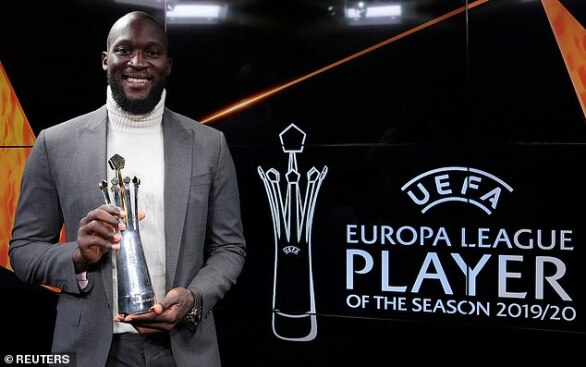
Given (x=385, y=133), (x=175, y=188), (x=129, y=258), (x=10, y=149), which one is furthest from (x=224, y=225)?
(x=10, y=149)

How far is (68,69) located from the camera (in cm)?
341

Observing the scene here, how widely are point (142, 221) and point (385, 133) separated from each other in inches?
57.4

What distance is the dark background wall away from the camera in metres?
2.80

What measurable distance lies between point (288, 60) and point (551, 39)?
3.68 feet

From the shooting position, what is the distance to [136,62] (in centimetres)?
188

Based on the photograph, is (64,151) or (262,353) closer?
(64,151)

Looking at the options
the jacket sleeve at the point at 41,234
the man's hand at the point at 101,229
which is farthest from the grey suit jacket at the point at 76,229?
the man's hand at the point at 101,229

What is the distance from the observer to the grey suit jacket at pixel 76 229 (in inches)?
69.8

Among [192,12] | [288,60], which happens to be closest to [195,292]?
[288,60]

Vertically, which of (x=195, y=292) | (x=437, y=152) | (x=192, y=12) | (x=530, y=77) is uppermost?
(x=192, y=12)

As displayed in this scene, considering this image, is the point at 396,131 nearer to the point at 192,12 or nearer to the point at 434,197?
the point at 434,197

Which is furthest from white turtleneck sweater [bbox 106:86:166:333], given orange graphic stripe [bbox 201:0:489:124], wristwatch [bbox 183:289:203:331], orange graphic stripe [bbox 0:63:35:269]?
orange graphic stripe [bbox 0:63:35:269]

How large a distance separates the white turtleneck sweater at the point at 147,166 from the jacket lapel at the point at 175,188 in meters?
0.03

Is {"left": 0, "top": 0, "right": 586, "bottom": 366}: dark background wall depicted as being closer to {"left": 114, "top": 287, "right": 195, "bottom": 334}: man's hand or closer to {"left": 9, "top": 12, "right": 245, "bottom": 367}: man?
{"left": 9, "top": 12, "right": 245, "bottom": 367}: man
